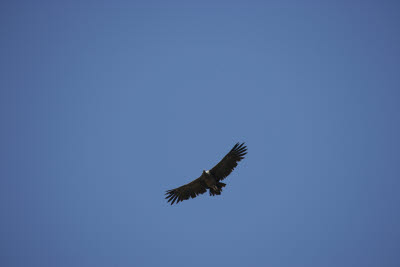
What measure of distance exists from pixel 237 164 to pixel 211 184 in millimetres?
1881

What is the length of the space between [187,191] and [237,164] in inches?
140

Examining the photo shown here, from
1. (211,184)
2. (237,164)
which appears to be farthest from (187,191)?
(237,164)

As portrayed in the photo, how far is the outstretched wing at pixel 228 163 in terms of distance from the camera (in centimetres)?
1761

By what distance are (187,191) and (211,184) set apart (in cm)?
178

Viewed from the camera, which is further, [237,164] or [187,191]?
[187,191]

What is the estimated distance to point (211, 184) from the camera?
18047 millimetres

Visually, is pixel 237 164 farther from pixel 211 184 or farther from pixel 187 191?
pixel 187 191

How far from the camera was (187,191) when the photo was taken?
62.3ft

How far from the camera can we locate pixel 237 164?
1780 cm

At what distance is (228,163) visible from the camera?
700 inches

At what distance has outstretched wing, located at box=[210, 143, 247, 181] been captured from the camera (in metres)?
17.6
